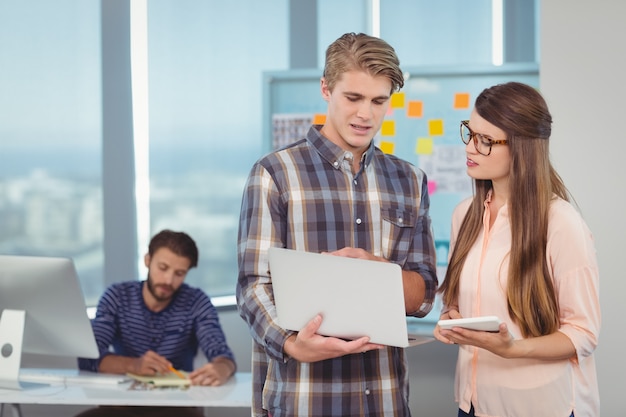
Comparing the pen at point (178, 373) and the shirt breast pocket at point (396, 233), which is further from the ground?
the shirt breast pocket at point (396, 233)

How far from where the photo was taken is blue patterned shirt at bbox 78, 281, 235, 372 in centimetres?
343

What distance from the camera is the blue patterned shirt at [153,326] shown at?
343 centimetres

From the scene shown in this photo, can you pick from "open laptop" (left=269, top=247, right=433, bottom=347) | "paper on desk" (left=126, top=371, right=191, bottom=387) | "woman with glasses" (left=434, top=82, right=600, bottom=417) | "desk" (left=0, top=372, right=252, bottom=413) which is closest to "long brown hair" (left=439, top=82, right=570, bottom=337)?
"woman with glasses" (left=434, top=82, right=600, bottom=417)

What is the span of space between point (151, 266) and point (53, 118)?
1070 millimetres

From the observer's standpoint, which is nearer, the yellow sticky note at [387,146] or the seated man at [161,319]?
the seated man at [161,319]

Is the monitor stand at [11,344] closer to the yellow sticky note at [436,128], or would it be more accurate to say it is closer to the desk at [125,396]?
the desk at [125,396]

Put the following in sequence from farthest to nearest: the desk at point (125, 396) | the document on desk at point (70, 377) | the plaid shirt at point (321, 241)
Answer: the document on desk at point (70, 377), the desk at point (125, 396), the plaid shirt at point (321, 241)

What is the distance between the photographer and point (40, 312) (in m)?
2.98

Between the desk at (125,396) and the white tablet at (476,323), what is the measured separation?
1213 mm

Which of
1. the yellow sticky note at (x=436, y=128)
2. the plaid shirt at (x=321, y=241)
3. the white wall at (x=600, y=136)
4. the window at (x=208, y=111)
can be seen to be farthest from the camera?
the window at (x=208, y=111)

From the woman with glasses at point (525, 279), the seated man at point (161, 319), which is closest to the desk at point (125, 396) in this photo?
the seated man at point (161, 319)

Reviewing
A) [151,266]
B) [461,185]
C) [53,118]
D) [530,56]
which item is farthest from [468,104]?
[53,118]

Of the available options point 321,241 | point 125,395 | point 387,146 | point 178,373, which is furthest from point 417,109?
point 321,241

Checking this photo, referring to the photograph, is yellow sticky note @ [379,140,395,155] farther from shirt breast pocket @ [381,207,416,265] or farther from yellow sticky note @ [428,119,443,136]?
shirt breast pocket @ [381,207,416,265]
